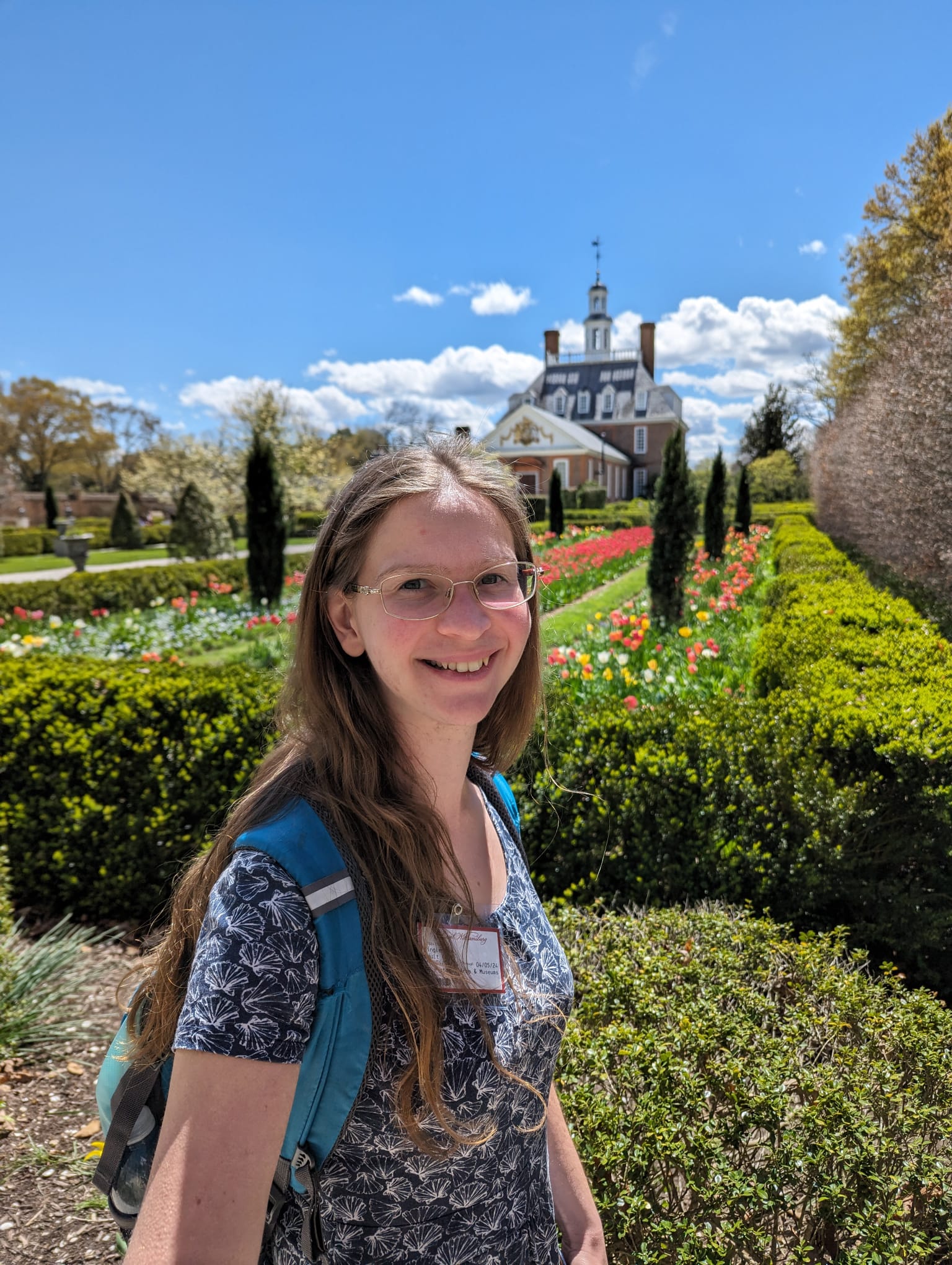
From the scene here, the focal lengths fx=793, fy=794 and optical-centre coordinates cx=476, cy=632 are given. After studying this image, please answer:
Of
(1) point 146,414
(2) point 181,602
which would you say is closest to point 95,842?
(2) point 181,602

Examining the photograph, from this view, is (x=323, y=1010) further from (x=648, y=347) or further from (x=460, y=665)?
(x=648, y=347)

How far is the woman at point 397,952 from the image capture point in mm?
960

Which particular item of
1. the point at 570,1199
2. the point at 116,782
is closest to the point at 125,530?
the point at 116,782

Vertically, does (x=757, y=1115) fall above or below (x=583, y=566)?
below

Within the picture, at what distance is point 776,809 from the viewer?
3.81 metres

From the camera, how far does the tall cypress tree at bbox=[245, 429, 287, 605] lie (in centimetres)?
1538

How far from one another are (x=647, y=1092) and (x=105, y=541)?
133 ft

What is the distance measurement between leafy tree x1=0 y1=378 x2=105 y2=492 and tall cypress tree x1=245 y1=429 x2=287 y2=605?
51.6 m

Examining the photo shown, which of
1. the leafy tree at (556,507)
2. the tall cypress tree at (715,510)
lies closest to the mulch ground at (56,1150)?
the tall cypress tree at (715,510)

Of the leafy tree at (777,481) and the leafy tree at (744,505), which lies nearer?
the leafy tree at (744,505)

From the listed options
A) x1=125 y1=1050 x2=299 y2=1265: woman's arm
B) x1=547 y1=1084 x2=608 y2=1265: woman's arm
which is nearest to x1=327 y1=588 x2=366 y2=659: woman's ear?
x1=125 y1=1050 x2=299 y2=1265: woman's arm

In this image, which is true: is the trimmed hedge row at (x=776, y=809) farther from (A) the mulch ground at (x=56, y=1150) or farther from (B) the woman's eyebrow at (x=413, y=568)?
(B) the woman's eyebrow at (x=413, y=568)

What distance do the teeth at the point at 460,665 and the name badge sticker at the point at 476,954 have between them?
1.36 feet

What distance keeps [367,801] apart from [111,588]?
16392mm
